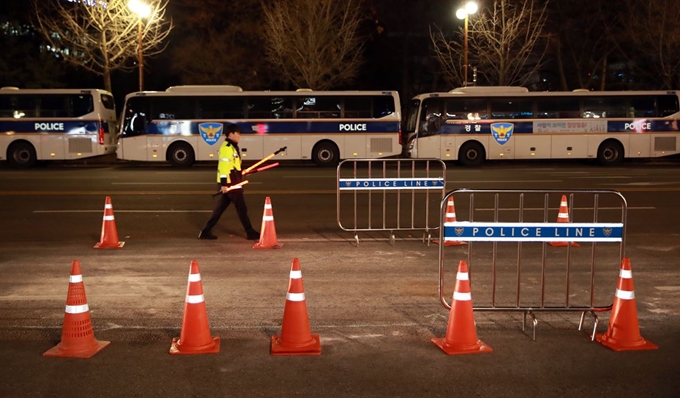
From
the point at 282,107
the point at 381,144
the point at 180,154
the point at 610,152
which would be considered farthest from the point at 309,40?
the point at 610,152

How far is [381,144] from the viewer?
28172mm

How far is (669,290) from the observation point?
830 centimetres

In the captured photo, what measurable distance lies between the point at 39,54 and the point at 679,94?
29.3m

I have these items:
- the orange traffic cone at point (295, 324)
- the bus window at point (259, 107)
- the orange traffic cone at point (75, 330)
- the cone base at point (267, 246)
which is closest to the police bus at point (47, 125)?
the bus window at point (259, 107)

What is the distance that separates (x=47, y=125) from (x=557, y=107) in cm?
1910

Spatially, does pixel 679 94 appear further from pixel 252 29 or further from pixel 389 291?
pixel 389 291

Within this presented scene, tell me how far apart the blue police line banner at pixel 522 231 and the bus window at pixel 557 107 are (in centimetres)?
2252

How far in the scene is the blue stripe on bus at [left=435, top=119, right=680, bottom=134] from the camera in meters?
28.2

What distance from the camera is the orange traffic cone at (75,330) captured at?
6.09m

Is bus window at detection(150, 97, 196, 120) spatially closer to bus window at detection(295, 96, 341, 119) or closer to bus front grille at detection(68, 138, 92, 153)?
bus front grille at detection(68, 138, 92, 153)

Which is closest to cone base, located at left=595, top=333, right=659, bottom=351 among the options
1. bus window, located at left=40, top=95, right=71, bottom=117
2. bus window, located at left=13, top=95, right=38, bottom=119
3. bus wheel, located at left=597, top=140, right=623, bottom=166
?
bus wheel, located at left=597, top=140, right=623, bottom=166

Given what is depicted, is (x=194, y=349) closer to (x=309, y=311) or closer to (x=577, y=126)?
(x=309, y=311)

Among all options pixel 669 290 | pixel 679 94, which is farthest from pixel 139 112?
pixel 669 290

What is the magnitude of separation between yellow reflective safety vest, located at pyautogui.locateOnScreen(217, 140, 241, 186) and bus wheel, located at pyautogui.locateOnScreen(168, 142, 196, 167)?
1685 centimetres
